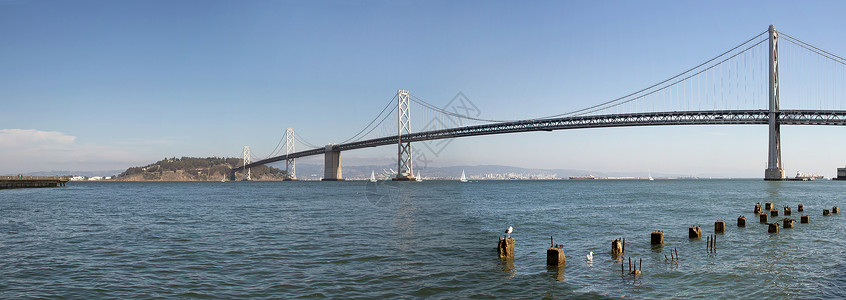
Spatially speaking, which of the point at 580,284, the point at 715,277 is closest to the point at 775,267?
the point at 715,277

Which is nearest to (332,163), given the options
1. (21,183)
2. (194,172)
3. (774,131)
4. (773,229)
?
(21,183)

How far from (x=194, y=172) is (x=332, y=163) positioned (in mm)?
104933

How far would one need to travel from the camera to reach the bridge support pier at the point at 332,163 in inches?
3999

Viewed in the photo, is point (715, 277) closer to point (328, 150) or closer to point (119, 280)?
point (119, 280)

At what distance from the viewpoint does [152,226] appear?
60.5 feet

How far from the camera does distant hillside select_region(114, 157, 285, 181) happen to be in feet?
588

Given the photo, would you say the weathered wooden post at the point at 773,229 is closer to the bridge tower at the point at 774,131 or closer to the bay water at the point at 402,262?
the bay water at the point at 402,262

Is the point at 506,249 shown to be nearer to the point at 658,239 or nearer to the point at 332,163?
the point at 658,239

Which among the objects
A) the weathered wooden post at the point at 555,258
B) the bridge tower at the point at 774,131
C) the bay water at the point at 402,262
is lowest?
the bay water at the point at 402,262

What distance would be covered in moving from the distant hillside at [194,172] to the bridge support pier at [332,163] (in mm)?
75674

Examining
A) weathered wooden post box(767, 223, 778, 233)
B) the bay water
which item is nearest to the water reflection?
the bay water

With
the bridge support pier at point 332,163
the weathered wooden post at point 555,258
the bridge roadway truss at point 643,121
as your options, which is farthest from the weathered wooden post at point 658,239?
the bridge support pier at point 332,163

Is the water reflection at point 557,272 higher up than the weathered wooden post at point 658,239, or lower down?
lower down

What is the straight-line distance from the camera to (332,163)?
103 metres
